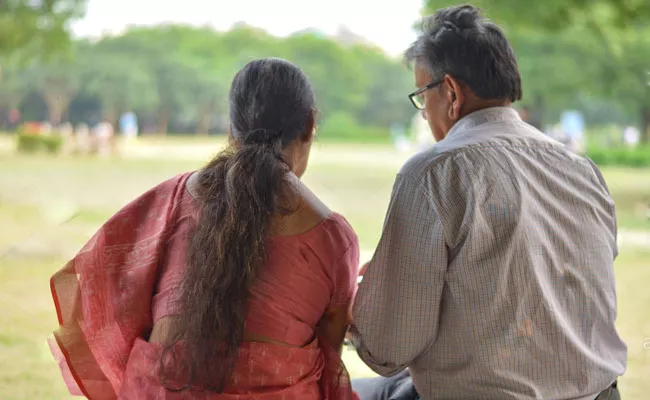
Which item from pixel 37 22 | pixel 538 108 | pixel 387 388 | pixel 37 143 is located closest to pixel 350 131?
pixel 538 108

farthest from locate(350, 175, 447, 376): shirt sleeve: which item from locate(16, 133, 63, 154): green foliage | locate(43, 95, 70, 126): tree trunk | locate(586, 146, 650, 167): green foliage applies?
locate(43, 95, 70, 126): tree trunk

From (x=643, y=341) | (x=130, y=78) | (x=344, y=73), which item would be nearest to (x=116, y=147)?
(x=130, y=78)

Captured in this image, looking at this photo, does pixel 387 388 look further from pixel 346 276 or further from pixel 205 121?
pixel 205 121

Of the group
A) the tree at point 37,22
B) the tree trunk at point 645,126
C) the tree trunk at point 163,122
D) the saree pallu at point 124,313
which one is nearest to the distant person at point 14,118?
the tree trunk at point 163,122

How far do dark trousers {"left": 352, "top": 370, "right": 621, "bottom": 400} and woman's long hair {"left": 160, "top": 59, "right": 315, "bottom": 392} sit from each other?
376 millimetres

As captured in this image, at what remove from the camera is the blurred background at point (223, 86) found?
1035 cm

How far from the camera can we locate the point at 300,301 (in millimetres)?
1355

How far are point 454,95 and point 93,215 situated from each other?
23.2ft

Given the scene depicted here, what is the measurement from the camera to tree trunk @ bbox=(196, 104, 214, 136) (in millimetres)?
15962

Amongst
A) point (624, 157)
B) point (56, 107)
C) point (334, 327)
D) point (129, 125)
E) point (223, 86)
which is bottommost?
point (624, 157)

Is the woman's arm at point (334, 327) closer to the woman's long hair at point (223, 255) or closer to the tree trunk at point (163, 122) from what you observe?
the woman's long hair at point (223, 255)

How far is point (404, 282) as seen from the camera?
1347 millimetres

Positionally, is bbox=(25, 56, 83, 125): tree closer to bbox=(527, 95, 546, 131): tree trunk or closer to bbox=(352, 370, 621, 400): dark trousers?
bbox=(527, 95, 546, 131): tree trunk

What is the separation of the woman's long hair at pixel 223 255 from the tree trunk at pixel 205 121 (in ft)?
47.5
